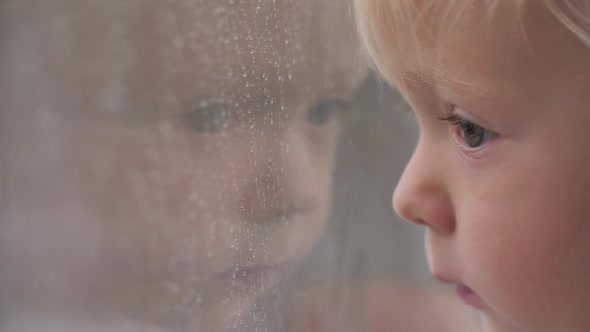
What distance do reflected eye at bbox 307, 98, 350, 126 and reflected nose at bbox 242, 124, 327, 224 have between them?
0.09 ft

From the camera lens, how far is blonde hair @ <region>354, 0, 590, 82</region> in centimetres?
32

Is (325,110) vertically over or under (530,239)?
over

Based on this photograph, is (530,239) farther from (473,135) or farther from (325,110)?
(325,110)

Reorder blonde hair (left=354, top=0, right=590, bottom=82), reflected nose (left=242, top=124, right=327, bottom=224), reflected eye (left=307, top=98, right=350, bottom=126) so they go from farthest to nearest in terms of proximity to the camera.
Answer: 1. reflected eye (left=307, top=98, right=350, bottom=126)
2. reflected nose (left=242, top=124, right=327, bottom=224)
3. blonde hair (left=354, top=0, right=590, bottom=82)

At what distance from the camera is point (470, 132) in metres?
0.38

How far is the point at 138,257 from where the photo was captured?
477 millimetres

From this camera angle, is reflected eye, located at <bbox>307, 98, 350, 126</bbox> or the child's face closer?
the child's face

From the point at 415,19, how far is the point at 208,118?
151 mm

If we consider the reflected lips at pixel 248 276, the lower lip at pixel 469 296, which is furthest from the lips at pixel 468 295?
the reflected lips at pixel 248 276

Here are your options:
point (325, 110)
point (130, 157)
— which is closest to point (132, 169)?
point (130, 157)

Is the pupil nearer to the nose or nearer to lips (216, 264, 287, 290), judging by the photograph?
the nose

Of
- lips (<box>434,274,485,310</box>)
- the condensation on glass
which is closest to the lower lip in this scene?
lips (<box>434,274,485,310</box>)

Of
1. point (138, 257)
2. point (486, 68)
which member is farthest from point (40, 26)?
point (486, 68)

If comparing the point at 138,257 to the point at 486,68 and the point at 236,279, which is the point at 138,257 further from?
the point at 486,68
